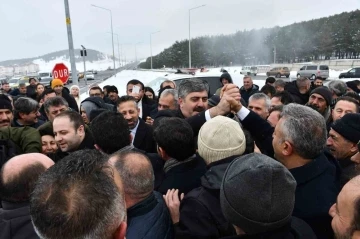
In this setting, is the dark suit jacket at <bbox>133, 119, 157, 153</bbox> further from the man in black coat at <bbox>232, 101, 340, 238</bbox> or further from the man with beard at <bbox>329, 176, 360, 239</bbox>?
the man with beard at <bbox>329, 176, 360, 239</bbox>

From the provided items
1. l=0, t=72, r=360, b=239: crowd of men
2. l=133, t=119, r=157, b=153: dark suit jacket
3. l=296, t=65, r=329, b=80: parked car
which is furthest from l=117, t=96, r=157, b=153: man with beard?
l=296, t=65, r=329, b=80: parked car

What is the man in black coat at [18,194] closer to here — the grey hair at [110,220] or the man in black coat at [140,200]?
the man in black coat at [140,200]

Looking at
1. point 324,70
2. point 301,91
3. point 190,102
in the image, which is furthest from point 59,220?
point 324,70

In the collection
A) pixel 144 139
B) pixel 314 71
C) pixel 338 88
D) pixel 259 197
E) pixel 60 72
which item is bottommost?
pixel 314 71

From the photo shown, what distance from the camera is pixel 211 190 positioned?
1954 mm

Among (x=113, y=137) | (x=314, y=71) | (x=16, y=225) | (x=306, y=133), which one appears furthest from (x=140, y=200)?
(x=314, y=71)

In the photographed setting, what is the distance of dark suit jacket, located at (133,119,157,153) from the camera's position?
3.94 metres

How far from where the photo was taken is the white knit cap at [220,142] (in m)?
2.19

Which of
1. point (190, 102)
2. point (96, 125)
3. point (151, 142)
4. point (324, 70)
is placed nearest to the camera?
point (96, 125)

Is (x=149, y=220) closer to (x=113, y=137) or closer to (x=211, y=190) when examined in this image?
(x=211, y=190)

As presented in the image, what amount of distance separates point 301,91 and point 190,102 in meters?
4.55

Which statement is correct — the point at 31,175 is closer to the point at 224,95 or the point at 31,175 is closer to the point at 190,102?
the point at 224,95

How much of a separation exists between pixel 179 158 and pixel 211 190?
21.7 inches

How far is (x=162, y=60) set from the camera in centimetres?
8981
